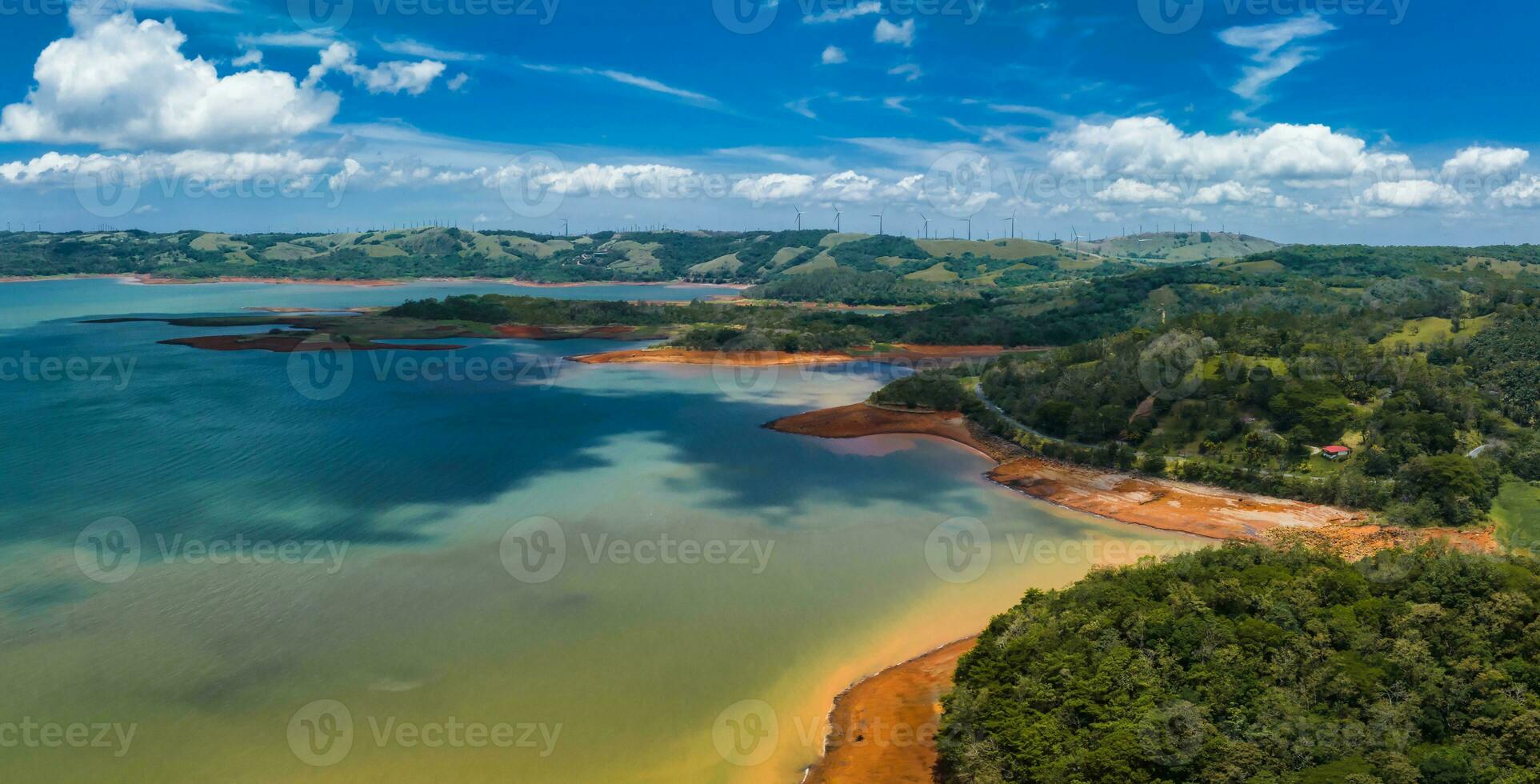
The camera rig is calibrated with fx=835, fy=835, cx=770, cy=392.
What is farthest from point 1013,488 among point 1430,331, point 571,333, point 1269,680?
point 571,333

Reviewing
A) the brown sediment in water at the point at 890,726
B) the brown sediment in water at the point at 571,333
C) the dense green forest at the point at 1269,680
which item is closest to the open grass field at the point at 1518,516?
the dense green forest at the point at 1269,680

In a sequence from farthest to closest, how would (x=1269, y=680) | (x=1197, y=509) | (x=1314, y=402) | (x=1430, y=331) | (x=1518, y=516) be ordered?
(x=1430, y=331), (x=1314, y=402), (x=1197, y=509), (x=1518, y=516), (x=1269, y=680)

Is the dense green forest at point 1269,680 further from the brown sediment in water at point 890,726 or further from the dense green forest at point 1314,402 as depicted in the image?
the dense green forest at point 1314,402

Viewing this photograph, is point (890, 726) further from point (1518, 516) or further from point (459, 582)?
point (1518, 516)

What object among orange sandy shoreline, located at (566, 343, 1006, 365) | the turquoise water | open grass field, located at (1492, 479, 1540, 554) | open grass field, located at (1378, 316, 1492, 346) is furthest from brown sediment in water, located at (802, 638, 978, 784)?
orange sandy shoreline, located at (566, 343, 1006, 365)

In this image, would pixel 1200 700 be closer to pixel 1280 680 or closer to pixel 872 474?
pixel 1280 680

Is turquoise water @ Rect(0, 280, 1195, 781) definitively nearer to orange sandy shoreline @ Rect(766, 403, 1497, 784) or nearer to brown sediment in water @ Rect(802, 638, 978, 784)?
brown sediment in water @ Rect(802, 638, 978, 784)
